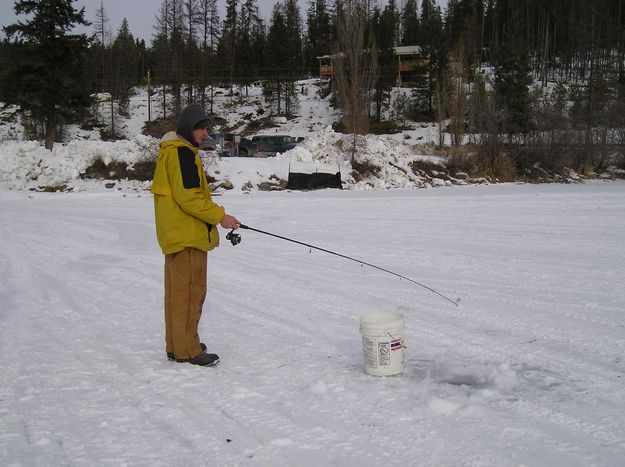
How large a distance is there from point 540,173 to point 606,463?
99.8 ft

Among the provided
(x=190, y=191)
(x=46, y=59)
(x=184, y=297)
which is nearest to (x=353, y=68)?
(x=46, y=59)

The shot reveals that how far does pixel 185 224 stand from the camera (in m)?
4.50

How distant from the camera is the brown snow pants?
4.54m

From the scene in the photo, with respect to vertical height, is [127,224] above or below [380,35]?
below

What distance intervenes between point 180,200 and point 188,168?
A: 0.87 ft

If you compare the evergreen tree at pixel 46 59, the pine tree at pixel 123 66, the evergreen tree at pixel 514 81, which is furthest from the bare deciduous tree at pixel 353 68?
the pine tree at pixel 123 66

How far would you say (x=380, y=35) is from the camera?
60562 mm

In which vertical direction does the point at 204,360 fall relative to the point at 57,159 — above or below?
below

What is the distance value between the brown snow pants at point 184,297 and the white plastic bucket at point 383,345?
1.38m

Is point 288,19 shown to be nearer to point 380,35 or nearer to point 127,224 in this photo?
point 380,35

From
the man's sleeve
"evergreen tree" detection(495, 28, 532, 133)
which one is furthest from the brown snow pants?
"evergreen tree" detection(495, 28, 532, 133)

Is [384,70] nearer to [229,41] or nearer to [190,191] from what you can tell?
[229,41]

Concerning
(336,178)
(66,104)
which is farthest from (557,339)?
(66,104)

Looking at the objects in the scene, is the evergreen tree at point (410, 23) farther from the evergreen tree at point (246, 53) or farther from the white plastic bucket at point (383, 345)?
the white plastic bucket at point (383, 345)
